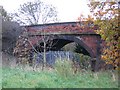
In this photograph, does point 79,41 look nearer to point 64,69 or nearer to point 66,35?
point 66,35

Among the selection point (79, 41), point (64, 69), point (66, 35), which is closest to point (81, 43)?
point (79, 41)

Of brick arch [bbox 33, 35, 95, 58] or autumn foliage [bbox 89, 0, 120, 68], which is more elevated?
autumn foliage [bbox 89, 0, 120, 68]

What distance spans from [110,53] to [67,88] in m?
1.86

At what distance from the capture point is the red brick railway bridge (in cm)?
Answer: 1370

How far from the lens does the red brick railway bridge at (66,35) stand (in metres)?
13.7

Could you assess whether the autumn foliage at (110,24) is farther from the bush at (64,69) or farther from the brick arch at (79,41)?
the brick arch at (79,41)

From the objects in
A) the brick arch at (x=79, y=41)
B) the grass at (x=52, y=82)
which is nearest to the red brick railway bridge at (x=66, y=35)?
the brick arch at (x=79, y=41)

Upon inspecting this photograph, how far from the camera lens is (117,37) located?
20.5 ft

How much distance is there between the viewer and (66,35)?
49.1 feet

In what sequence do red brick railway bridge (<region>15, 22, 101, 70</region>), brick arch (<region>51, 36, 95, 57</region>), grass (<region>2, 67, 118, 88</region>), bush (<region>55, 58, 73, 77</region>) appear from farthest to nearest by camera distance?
brick arch (<region>51, 36, 95, 57</region>) → red brick railway bridge (<region>15, 22, 101, 70</region>) → bush (<region>55, 58, 73, 77</region>) → grass (<region>2, 67, 118, 88</region>)

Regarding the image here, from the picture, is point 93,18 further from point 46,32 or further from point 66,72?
point 46,32

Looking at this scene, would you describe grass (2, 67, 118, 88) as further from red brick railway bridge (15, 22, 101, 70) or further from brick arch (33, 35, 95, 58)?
brick arch (33, 35, 95, 58)

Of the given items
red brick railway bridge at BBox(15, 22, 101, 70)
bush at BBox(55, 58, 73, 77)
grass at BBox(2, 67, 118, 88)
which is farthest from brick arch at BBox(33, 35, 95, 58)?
grass at BBox(2, 67, 118, 88)

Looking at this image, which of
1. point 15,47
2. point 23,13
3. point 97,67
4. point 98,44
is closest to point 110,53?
point 97,67
